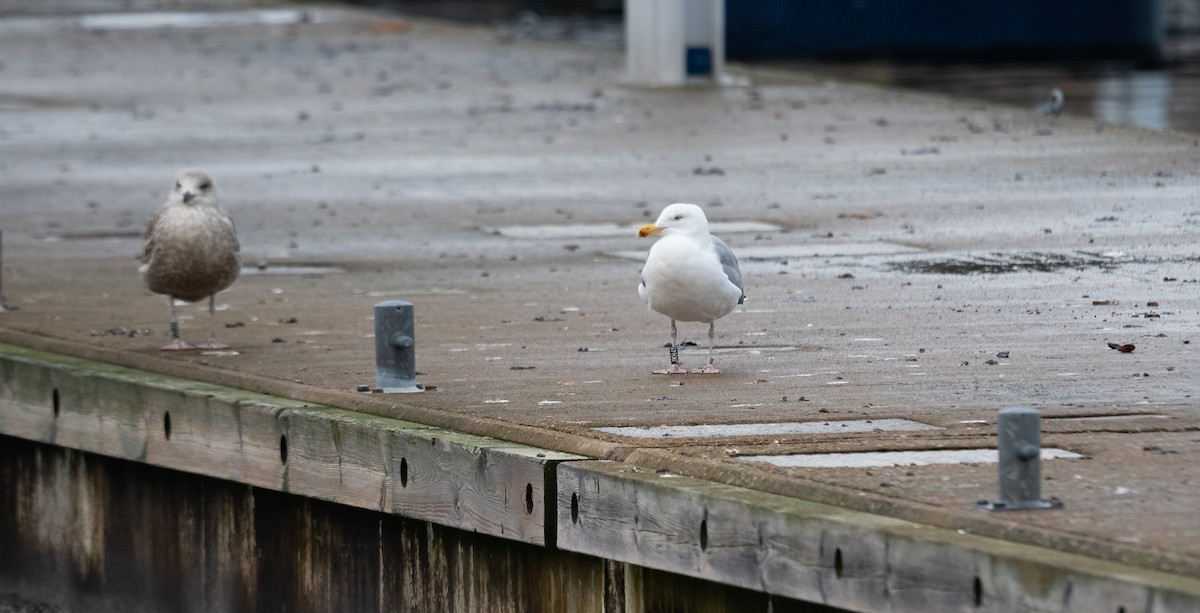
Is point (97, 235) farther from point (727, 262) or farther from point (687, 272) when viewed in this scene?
point (687, 272)

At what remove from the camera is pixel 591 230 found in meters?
14.6

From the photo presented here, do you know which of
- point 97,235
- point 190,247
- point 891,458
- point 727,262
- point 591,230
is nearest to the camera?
point 891,458

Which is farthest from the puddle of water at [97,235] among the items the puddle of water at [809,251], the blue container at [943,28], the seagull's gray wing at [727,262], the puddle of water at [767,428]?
the blue container at [943,28]

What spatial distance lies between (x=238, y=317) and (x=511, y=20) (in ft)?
95.1

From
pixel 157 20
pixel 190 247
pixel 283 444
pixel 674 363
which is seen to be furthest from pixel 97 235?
pixel 157 20

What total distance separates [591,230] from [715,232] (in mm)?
877

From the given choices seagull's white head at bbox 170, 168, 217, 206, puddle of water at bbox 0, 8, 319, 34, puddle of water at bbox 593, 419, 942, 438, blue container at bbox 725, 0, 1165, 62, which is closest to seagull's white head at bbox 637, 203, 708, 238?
puddle of water at bbox 593, 419, 942, 438

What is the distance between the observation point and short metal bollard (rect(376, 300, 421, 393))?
877 centimetres

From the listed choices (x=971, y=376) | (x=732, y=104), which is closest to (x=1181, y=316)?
(x=971, y=376)

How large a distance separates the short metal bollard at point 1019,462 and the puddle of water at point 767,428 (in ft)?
4.32

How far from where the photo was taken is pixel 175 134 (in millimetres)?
22516

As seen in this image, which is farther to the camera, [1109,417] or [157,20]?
[157,20]

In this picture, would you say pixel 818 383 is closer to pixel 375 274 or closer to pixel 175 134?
pixel 375 274

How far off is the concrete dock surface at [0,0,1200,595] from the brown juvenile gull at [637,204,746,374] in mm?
327
